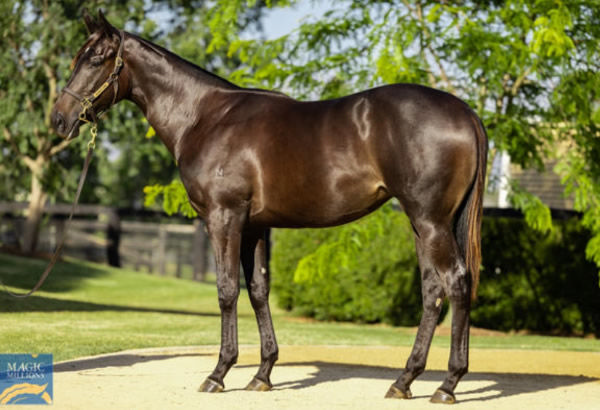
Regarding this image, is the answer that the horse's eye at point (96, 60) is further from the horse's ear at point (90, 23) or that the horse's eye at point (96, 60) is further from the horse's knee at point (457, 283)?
the horse's knee at point (457, 283)

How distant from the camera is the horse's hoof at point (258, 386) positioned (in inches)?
249

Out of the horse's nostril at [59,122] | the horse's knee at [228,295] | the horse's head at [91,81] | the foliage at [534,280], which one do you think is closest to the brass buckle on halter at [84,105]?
the horse's head at [91,81]

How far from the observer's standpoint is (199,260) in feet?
79.1

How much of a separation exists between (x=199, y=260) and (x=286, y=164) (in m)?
18.4

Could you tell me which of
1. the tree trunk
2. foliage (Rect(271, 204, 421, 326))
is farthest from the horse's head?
the tree trunk

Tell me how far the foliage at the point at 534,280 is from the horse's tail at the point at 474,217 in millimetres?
8334

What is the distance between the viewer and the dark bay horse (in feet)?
18.8

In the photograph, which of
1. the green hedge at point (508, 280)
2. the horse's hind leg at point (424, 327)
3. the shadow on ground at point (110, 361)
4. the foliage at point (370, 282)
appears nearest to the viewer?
the horse's hind leg at point (424, 327)

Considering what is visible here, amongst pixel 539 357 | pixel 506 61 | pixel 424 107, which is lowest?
pixel 539 357

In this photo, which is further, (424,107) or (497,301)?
(497,301)

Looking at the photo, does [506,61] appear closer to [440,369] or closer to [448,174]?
[440,369]

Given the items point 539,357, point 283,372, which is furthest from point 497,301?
point 283,372

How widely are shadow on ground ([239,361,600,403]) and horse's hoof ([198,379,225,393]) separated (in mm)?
502

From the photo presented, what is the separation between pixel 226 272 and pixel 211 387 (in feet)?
2.81
